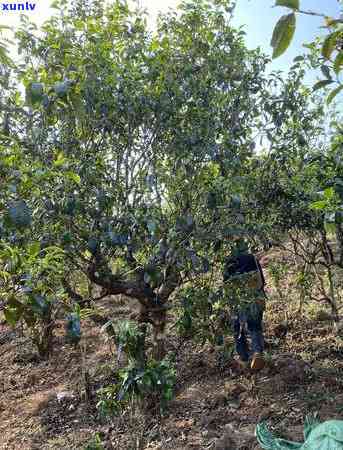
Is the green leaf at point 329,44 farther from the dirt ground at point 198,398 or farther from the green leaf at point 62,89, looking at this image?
the dirt ground at point 198,398

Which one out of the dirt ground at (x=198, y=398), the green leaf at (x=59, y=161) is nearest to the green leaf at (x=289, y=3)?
the green leaf at (x=59, y=161)

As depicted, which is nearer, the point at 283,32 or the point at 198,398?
the point at 283,32

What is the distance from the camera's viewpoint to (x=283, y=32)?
110cm

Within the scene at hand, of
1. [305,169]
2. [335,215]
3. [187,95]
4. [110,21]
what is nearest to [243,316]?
[305,169]

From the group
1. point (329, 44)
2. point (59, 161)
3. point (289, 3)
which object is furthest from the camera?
point (59, 161)

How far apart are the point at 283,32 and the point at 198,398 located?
3.89 m

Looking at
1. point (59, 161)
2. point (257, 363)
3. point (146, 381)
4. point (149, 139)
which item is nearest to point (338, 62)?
point (59, 161)

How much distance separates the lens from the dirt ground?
3748mm

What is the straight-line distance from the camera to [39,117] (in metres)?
3.72

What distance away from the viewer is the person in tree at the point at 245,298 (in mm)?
3992

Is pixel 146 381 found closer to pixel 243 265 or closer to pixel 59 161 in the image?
pixel 59 161

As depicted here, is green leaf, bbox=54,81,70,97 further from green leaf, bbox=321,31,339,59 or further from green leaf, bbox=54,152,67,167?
green leaf, bbox=321,31,339,59

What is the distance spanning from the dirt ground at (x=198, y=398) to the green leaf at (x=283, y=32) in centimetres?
263

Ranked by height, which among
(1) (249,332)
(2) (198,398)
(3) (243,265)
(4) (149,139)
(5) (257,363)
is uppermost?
(4) (149,139)
